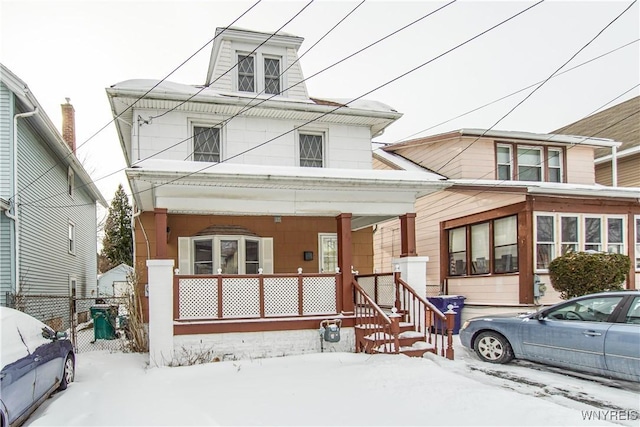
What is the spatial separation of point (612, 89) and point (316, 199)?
9.59m

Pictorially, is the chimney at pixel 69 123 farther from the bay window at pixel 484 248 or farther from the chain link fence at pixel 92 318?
the bay window at pixel 484 248

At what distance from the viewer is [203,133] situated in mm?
10844

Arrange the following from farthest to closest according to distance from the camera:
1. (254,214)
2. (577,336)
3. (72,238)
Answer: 1. (72,238)
2. (254,214)
3. (577,336)

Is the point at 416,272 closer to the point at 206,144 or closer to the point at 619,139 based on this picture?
the point at 206,144

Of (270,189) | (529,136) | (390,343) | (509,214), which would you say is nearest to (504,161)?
(529,136)

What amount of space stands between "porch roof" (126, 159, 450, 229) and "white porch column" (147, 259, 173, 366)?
1218mm

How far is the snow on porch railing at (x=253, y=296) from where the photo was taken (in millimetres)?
8625

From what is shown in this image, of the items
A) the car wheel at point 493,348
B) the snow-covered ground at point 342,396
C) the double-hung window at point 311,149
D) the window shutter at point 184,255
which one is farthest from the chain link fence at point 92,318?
the car wheel at point 493,348

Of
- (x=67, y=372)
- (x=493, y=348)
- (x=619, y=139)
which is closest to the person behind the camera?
(x=67, y=372)

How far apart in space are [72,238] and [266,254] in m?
9.96

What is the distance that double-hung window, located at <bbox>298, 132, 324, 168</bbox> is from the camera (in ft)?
37.8

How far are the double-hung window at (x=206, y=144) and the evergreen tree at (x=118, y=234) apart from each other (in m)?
28.0

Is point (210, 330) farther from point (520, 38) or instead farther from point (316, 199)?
point (520, 38)

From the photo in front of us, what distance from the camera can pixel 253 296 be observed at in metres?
8.98
